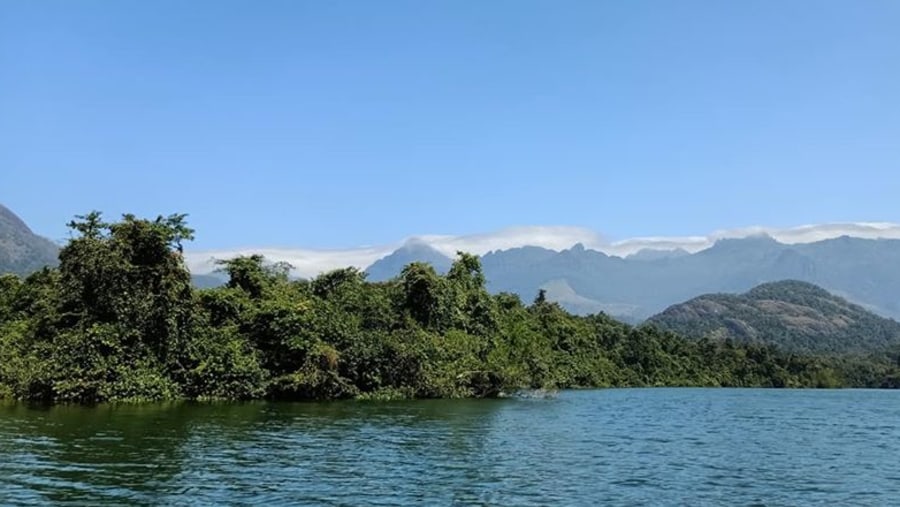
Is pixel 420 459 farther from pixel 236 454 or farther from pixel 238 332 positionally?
pixel 238 332

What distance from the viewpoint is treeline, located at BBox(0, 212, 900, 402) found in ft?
147

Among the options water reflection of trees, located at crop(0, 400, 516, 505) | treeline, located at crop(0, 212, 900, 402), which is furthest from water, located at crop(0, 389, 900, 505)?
treeline, located at crop(0, 212, 900, 402)

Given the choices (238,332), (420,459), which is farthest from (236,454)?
(238,332)

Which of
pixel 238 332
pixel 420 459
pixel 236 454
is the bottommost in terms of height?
pixel 420 459

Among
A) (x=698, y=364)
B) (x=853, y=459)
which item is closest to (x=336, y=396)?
(x=853, y=459)

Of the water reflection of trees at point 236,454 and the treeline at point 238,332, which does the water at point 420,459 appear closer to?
the water reflection of trees at point 236,454

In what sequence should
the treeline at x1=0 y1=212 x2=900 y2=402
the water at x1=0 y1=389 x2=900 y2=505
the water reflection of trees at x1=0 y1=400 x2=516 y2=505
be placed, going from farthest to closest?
the treeline at x1=0 y1=212 x2=900 y2=402 < the water at x1=0 y1=389 x2=900 y2=505 < the water reflection of trees at x1=0 y1=400 x2=516 y2=505

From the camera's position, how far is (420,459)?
25.3m

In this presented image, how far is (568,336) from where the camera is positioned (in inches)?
4102

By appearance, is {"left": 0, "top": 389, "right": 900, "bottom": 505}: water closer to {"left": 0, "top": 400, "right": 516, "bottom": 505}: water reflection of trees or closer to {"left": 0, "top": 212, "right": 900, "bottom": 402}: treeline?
{"left": 0, "top": 400, "right": 516, "bottom": 505}: water reflection of trees

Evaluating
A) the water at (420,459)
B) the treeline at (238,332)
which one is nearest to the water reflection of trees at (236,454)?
the water at (420,459)

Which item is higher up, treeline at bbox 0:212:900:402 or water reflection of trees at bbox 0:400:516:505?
treeline at bbox 0:212:900:402

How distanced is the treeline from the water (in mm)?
4791

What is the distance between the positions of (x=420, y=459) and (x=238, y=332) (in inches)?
1198
